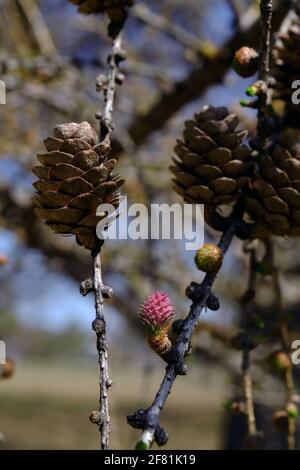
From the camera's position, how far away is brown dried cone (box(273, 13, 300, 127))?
1062 mm

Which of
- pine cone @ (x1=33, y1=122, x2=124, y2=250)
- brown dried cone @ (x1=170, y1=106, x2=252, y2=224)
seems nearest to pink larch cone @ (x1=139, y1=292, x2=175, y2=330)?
pine cone @ (x1=33, y1=122, x2=124, y2=250)

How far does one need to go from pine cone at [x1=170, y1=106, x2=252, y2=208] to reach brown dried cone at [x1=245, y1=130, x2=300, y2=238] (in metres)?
0.03

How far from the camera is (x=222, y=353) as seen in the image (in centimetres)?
353

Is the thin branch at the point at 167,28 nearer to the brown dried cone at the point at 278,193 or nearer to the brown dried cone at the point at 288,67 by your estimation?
the brown dried cone at the point at 288,67

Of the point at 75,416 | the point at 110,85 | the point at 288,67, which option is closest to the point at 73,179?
the point at 110,85

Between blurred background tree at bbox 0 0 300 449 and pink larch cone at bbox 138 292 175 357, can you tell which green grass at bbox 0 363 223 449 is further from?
pink larch cone at bbox 138 292 175 357

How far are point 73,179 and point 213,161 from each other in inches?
10.1

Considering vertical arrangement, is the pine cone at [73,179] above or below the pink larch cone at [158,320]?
above

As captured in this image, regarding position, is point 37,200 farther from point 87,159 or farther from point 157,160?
point 157,160

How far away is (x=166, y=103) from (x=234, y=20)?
451 millimetres

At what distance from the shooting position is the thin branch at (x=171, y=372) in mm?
662

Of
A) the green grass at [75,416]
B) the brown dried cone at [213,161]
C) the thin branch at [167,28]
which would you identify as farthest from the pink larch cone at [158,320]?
the green grass at [75,416]

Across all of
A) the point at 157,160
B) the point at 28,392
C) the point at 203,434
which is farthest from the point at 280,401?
the point at 28,392

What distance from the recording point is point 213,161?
97 cm
